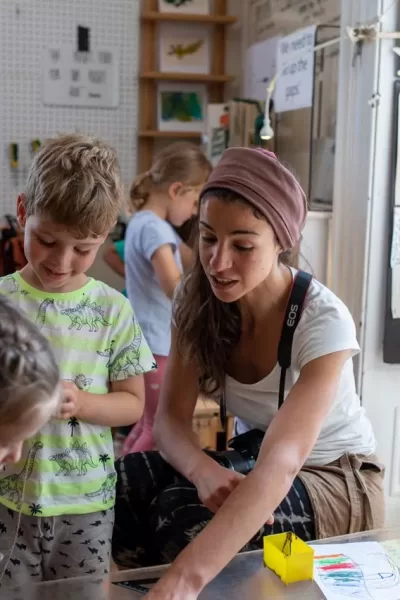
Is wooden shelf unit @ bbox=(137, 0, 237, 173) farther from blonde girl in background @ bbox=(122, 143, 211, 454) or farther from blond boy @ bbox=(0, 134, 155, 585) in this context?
blond boy @ bbox=(0, 134, 155, 585)

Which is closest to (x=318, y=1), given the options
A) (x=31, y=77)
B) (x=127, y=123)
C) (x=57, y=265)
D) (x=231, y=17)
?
(x=231, y=17)

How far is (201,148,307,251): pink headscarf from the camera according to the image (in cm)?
134

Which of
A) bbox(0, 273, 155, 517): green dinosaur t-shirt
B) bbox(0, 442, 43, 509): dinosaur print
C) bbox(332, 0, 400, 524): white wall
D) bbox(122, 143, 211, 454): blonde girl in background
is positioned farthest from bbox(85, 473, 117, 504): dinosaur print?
bbox(122, 143, 211, 454): blonde girl in background

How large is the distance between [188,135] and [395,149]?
189 centimetres

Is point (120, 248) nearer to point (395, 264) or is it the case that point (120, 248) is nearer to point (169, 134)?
point (169, 134)

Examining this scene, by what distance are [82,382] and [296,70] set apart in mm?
1323

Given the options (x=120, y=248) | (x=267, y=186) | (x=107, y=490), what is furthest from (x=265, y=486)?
(x=120, y=248)

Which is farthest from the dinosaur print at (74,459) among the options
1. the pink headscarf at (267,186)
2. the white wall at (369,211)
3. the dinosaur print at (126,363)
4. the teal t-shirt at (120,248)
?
the teal t-shirt at (120,248)

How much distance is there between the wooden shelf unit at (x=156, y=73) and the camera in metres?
3.57

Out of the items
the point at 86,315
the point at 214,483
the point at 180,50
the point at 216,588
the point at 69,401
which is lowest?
the point at 216,588

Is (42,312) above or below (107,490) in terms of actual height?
above

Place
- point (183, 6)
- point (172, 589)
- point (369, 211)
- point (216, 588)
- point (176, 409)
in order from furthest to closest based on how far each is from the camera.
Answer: point (183, 6), point (369, 211), point (176, 409), point (216, 588), point (172, 589)

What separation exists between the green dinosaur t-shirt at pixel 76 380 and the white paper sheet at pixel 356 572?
381 millimetres

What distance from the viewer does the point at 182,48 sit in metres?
3.64
